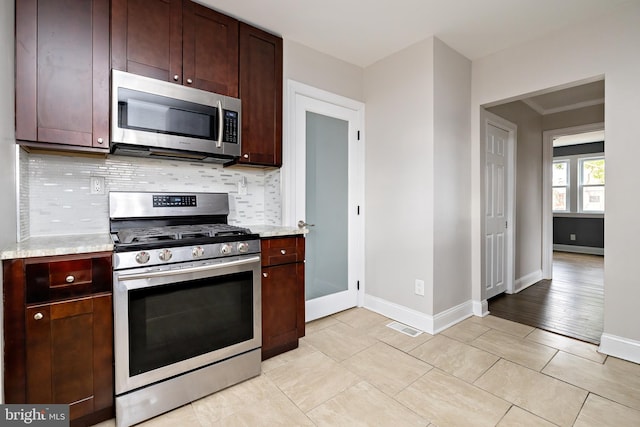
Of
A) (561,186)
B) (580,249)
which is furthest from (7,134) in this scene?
(561,186)

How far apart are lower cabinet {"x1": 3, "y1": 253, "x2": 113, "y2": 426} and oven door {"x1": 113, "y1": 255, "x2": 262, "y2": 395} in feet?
0.25

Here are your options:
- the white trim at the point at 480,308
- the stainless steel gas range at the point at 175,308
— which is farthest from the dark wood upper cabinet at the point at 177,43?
the white trim at the point at 480,308

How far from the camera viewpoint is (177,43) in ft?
6.76

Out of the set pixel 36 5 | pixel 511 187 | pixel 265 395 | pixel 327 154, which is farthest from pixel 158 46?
pixel 511 187

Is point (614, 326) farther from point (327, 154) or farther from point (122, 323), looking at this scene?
point (122, 323)

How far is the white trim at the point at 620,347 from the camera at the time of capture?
88.0 inches

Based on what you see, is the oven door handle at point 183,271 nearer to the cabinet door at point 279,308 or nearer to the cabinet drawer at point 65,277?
the cabinet drawer at point 65,277

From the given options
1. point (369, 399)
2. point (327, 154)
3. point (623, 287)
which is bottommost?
point (369, 399)

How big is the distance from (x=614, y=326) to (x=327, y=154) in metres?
2.74

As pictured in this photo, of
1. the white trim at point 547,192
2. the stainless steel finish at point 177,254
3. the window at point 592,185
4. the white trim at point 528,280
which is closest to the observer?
the stainless steel finish at point 177,254

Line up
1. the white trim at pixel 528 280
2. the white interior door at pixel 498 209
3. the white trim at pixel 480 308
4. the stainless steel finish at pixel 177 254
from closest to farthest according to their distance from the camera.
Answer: the stainless steel finish at pixel 177 254 → the white trim at pixel 480 308 → the white interior door at pixel 498 209 → the white trim at pixel 528 280

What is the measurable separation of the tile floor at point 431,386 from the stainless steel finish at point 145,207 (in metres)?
1.25

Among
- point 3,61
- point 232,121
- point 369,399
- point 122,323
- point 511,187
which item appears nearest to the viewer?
point 3,61

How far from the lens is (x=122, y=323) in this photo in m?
1.57
